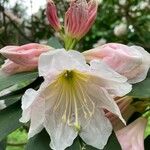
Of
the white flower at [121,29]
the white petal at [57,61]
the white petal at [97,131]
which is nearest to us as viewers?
the white petal at [57,61]

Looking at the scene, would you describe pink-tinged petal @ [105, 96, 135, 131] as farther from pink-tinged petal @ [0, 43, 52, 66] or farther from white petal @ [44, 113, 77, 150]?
pink-tinged petal @ [0, 43, 52, 66]

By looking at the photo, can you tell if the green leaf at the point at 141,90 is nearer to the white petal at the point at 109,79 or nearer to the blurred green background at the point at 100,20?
the white petal at the point at 109,79

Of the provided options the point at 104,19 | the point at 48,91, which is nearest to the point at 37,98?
the point at 48,91

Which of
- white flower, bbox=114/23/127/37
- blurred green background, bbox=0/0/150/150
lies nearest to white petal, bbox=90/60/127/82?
blurred green background, bbox=0/0/150/150

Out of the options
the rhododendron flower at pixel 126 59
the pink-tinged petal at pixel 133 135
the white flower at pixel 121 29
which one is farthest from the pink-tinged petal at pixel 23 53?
the white flower at pixel 121 29

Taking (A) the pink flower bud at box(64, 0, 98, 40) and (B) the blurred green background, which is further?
(B) the blurred green background

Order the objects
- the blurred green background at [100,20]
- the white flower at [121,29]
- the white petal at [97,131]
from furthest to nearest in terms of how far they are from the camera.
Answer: the white flower at [121,29], the blurred green background at [100,20], the white petal at [97,131]

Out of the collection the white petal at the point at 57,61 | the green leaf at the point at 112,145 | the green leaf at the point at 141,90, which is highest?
the white petal at the point at 57,61

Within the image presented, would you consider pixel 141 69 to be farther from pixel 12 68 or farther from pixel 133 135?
pixel 12 68

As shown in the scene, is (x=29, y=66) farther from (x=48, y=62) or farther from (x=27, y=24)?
(x=27, y=24)
